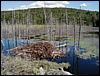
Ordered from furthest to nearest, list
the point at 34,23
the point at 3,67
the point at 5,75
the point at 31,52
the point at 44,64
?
1. the point at 34,23
2. the point at 31,52
3. the point at 44,64
4. the point at 3,67
5. the point at 5,75

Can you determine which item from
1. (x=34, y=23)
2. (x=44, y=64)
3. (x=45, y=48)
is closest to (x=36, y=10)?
(x=34, y=23)

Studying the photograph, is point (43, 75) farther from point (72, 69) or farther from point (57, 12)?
point (57, 12)

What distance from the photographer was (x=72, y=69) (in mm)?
14742

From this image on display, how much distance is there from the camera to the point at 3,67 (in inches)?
402

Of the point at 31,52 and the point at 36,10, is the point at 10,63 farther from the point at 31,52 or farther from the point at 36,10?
the point at 36,10

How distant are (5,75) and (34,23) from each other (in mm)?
47659

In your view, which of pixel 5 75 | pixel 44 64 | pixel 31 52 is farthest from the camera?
pixel 31 52

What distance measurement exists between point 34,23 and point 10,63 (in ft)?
152

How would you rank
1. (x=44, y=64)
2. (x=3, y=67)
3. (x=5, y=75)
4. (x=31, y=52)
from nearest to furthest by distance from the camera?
(x=5, y=75), (x=3, y=67), (x=44, y=64), (x=31, y=52)

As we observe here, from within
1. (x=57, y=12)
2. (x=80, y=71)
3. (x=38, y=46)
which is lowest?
(x=80, y=71)

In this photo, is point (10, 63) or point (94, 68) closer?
point (10, 63)

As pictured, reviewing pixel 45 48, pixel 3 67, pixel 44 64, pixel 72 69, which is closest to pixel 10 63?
pixel 3 67

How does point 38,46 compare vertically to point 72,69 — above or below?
above

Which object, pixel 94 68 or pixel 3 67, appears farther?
pixel 94 68
